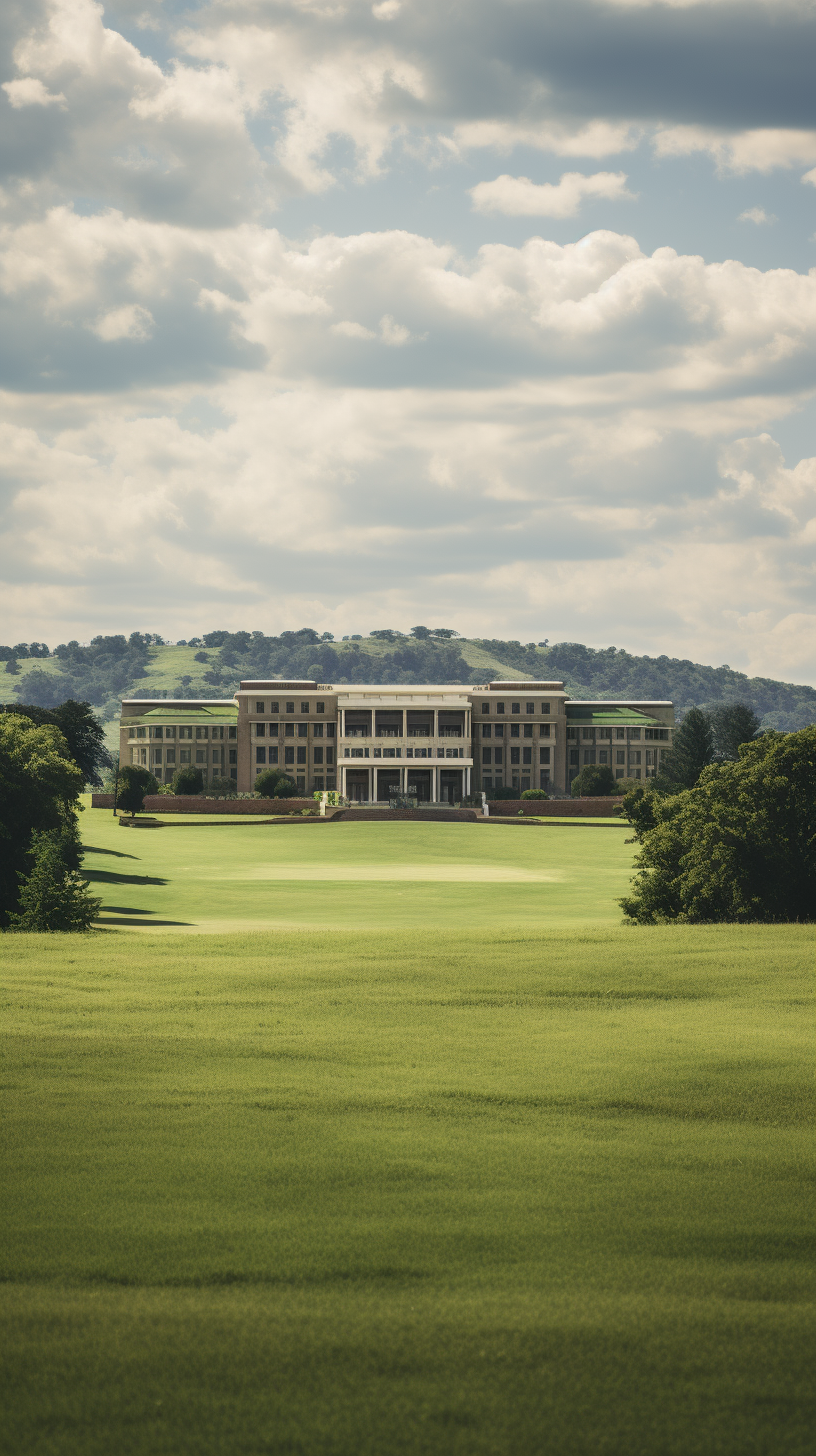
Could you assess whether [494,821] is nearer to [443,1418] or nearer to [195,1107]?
[195,1107]

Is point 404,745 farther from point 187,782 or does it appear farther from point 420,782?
point 187,782

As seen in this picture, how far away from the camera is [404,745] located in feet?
398

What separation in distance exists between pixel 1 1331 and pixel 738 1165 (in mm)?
6357

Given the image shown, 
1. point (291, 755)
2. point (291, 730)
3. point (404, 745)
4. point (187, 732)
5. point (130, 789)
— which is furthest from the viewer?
point (187, 732)

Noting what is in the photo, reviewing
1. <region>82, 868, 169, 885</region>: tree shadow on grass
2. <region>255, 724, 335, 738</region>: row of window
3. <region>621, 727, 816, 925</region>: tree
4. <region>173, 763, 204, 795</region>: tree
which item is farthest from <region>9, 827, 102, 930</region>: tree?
<region>255, 724, 335, 738</region>: row of window

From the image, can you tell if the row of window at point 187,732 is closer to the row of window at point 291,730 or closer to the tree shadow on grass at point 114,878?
the row of window at point 291,730

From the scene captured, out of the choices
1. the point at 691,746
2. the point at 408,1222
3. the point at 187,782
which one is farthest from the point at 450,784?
the point at 408,1222

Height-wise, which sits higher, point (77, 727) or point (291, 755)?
point (77, 727)

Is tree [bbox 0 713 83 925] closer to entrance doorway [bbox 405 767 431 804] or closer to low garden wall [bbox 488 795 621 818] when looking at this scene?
low garden wall [bbox 488 795 621 818]

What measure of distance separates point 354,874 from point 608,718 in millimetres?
78320

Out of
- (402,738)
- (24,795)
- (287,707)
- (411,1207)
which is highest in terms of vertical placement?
(287,707)

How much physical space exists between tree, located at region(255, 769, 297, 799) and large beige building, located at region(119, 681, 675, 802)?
9.46m

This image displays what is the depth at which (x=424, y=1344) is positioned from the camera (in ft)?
23.6

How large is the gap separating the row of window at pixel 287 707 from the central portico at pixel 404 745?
2498 mm
